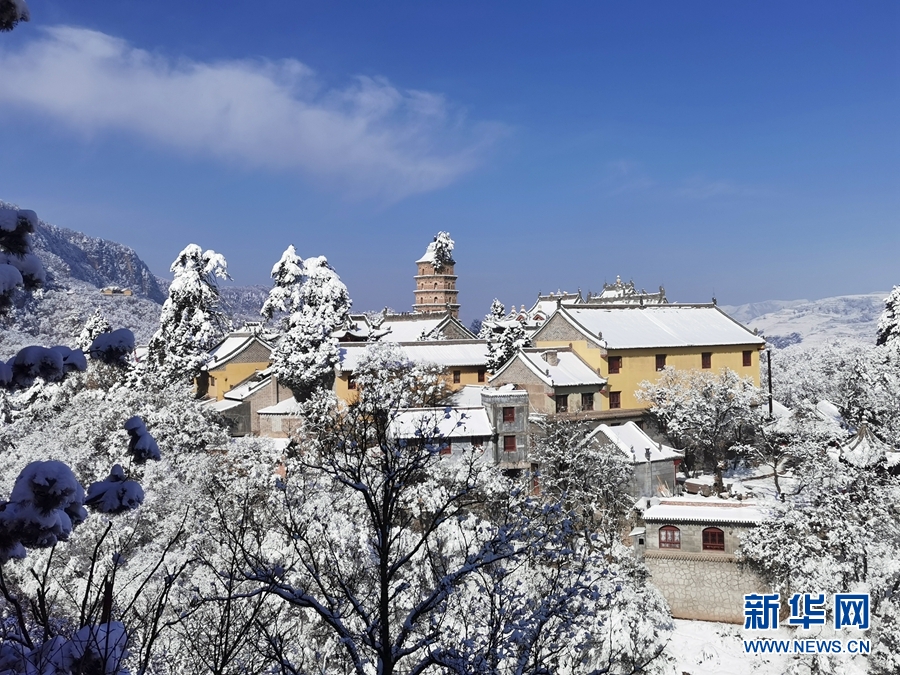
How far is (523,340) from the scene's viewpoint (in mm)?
37125

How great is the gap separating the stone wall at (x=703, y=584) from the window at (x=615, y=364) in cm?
1208

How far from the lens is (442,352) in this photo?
1508 inches

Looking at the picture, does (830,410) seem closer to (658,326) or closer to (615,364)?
(658,326)

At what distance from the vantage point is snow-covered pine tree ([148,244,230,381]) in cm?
3509

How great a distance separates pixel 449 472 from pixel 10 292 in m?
19.3

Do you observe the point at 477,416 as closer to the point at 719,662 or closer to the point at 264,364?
the point at 719,662

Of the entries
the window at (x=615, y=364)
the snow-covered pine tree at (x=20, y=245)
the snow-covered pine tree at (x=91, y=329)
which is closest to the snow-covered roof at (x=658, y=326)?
the window at (x=615, y=364)

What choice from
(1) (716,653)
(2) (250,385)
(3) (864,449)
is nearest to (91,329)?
(2) (250,385)

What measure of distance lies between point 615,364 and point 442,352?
10179mm

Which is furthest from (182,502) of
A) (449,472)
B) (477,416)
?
(477,416)

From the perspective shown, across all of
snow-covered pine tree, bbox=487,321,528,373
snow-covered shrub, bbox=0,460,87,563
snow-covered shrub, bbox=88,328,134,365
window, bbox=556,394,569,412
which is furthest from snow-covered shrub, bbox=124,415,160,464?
snow-covered pine tree, bbox=487,321,528,373

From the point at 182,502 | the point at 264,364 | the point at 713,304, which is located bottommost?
the point at 182,502

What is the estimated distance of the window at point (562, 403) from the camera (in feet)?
102

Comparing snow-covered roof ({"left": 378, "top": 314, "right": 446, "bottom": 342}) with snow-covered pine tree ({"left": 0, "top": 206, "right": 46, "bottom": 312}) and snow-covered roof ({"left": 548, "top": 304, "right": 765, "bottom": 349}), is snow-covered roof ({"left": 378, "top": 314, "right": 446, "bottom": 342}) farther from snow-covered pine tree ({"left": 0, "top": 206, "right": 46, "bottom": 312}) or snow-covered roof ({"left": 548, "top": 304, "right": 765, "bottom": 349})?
snow-covered pine tree ({"left": 0, "top": 206, "right": 46, "bottom": 312})
